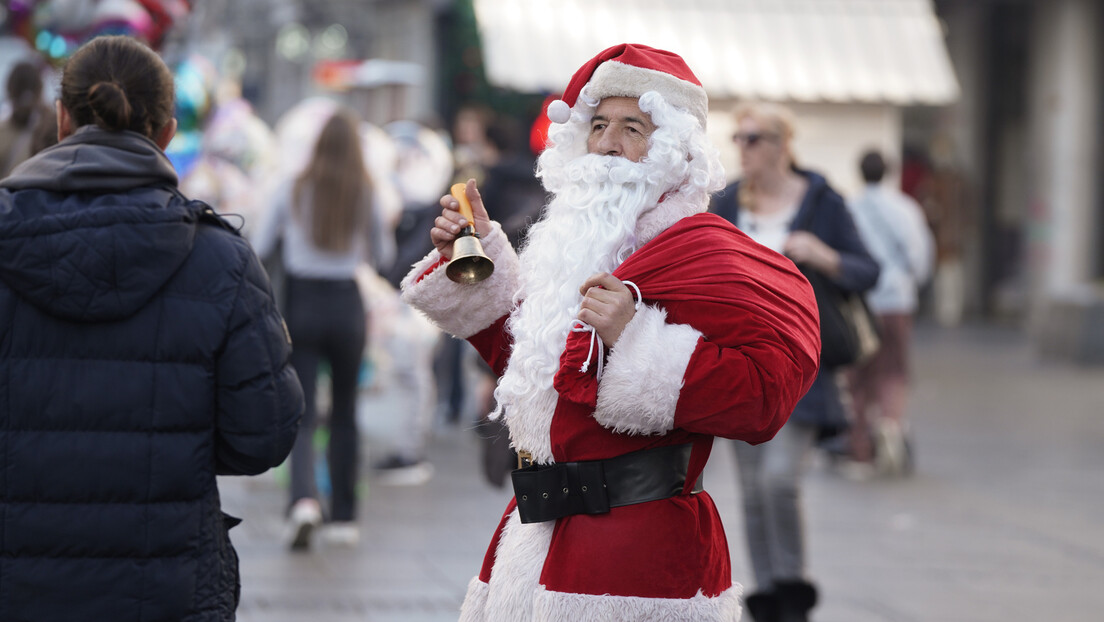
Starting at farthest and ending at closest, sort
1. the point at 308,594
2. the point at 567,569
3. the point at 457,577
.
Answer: the point at 457,577 < the point at 308,594 < the point at 567,569

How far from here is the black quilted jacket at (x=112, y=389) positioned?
296cm

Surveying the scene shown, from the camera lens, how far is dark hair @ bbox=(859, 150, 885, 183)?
9516mm

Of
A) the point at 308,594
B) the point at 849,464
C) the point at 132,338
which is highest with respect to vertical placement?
the point at 132,338

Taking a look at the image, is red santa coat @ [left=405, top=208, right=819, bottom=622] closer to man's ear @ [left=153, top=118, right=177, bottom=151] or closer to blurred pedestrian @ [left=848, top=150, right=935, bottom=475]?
man's ear @ [left=153, top=118, right=177, bottom=151]

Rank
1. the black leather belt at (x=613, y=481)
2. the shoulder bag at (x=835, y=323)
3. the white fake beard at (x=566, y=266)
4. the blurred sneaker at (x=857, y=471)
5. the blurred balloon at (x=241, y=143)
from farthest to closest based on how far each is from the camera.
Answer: the blurred balloon at (x=241, y=143), the blurred sneaker at (x=857, y=471), the shoulder bag at (x=835, y=323), the white fake beard at (x=566, y=266), the black leather belt at (x=613, y=481)

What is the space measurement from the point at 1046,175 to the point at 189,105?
1336 centimetres

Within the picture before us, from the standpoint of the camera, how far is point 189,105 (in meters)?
10.2

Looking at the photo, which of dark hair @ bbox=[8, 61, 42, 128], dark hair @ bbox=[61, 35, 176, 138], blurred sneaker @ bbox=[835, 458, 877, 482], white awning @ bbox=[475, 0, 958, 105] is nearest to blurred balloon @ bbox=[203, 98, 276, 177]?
white awning @ bbox=[475, 0, 958, 105]

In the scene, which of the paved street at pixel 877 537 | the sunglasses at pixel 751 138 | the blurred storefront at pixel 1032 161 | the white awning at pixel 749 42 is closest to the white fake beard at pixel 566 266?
the sunglasses at pixel 751 138

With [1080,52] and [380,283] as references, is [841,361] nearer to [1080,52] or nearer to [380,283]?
[380,283]

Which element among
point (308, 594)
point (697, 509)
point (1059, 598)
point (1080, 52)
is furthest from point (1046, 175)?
point (697, 509)

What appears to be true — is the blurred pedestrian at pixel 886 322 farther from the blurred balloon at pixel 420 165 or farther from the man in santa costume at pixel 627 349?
the man in santa costume at pixel 627 349

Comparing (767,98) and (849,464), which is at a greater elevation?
(767,98)

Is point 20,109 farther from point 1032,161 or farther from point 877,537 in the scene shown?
point 1032,161
